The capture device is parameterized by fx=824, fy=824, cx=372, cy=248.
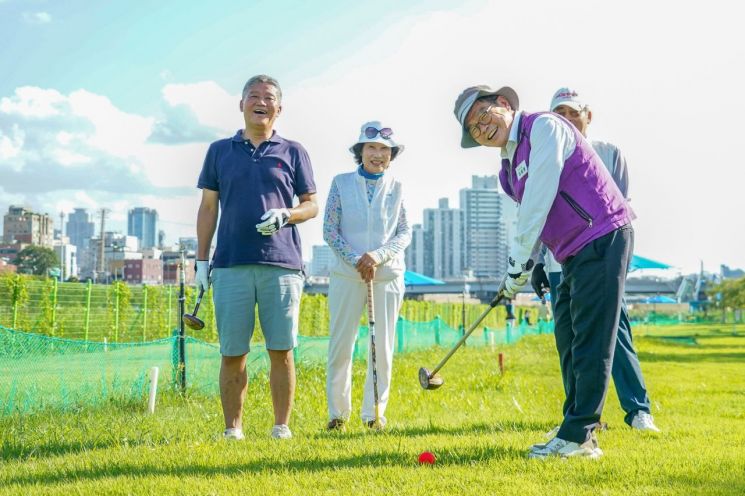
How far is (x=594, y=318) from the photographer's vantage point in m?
3.90

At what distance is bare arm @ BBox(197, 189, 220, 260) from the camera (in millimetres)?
4898

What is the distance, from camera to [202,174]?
4.89 meters

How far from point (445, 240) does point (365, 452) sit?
618 feet

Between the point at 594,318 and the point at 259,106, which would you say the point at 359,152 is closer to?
the point at 259,106

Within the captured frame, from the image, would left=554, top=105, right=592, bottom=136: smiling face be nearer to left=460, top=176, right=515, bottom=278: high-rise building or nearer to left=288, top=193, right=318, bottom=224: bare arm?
left=288, top=193, right=318, bottom=224: bare arm

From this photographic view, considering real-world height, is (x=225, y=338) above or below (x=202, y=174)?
below

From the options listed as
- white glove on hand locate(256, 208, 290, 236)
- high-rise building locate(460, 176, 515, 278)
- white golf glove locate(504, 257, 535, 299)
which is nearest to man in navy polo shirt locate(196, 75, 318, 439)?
white glove on hand locate(256, 208, 290, 236)

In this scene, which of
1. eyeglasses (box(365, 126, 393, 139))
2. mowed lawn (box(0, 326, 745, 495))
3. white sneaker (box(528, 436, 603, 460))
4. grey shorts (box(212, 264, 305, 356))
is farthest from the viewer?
eyeglasses (box(365, 126, 393, 139))

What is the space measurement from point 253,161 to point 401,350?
36.6 ft

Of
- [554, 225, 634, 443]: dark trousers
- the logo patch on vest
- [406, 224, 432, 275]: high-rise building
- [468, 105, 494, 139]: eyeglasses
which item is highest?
[406, 224, 432, 275]: high-rise building

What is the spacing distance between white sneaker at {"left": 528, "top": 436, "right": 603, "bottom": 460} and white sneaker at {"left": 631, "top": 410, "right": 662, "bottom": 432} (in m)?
1.07

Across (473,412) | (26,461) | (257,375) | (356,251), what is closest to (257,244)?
(356,251)

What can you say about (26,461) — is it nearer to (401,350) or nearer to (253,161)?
(253,161)

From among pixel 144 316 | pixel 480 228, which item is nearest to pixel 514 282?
pixel 144 316
